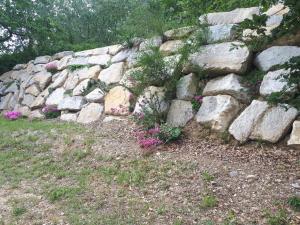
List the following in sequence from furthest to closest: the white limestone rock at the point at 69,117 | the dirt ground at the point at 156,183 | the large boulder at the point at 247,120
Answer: the white limestone rock at the point at 69,117
the large boulder at the point at 247,120
the dirt ground at the point at 156,183

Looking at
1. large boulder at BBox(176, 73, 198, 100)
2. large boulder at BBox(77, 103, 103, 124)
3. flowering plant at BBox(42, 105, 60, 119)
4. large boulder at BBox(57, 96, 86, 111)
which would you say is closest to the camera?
large boulder at BBox(176, 73, 198, 100)

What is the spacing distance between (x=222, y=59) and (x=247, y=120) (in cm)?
145

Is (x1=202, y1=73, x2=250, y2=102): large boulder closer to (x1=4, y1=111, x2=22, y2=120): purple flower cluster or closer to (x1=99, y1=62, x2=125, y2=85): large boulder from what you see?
(x1=99, y1=62, x2=125, y2=85): large boulder

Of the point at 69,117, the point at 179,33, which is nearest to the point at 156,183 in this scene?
the point at 179,33

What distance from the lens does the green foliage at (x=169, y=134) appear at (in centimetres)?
625

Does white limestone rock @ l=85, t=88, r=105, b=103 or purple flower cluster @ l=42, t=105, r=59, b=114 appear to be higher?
white limestone rock @ l=85, t=88, r=105, b=103

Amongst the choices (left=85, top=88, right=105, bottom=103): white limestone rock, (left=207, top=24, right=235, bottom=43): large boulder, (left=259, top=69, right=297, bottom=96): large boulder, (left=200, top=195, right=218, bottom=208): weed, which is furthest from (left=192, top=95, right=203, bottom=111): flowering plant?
(left=85, top=88, right=105, bottom=103): white limestone rock

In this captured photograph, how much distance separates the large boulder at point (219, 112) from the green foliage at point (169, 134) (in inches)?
16.7

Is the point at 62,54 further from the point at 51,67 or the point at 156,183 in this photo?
the point at 156,183

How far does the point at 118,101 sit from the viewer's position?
829 centimetres

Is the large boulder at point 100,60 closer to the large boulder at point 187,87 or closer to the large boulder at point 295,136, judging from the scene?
the large boulder at point 187,87

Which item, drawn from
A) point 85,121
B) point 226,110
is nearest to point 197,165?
point 226,110

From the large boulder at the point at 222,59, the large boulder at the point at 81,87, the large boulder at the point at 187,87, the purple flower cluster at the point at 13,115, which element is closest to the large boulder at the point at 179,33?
the large boulder at the point at 222,59

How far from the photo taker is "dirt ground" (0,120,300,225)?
4.41 metres
